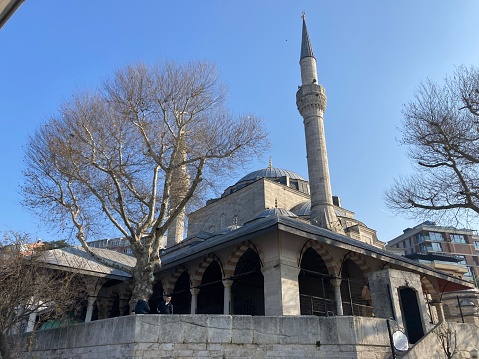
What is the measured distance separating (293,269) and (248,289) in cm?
473

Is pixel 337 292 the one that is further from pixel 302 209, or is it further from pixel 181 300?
pixel 302 209

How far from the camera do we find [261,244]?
12.1 m

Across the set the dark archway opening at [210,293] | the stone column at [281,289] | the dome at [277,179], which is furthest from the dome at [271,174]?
the stone column at [281,289]

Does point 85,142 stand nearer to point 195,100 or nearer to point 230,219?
point 195,100

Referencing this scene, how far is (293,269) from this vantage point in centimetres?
1161

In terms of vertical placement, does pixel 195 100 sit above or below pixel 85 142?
above

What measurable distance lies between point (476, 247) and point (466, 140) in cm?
4629

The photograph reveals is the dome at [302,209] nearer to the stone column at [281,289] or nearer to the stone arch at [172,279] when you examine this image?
the stone arch at [172,279]

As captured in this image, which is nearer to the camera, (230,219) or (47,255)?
(47,255)

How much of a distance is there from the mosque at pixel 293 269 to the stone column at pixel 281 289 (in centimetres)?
3

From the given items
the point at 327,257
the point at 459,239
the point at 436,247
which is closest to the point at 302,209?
the point at 327,257

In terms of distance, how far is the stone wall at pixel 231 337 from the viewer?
6582 mm

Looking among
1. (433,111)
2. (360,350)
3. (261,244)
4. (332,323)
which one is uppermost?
(433,111)

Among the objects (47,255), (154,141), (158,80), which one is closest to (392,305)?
(154,141)
